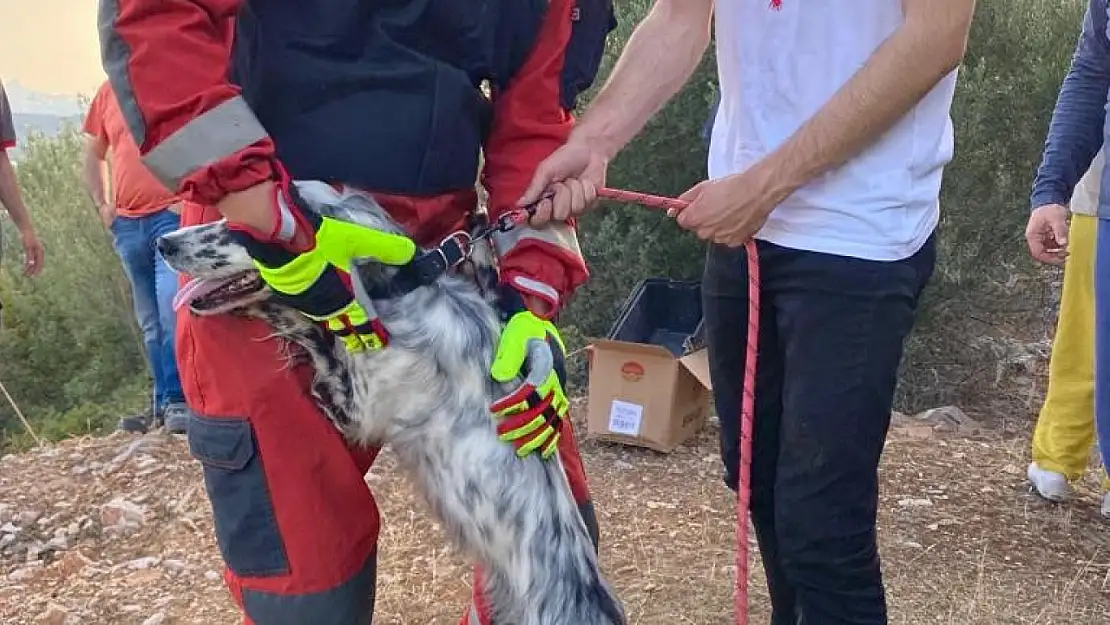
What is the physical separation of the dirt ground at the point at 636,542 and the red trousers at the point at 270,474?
60.3 inches

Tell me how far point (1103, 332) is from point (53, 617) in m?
3.31

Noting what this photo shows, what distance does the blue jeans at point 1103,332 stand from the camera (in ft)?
9.48

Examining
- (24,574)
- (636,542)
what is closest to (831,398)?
(636,542)

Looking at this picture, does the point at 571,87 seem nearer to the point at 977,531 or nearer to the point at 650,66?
the point at 650,66

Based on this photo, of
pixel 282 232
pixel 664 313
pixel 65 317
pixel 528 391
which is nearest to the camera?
pixel 282 232

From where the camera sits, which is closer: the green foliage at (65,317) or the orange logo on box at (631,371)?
the orange logo on box at (631,371)

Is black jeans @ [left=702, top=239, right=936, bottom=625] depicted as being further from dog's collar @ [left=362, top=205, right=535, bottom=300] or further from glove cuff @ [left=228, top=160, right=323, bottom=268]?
glove cuff @ [left=228, top=160, right=323, bottom=268]

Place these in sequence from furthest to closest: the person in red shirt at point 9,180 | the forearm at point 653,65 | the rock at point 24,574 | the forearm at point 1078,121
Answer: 1. the person in red shirt at point 9,180
2. the rock at point 24,574
3. the forearm at point 1078,121
4. the forearm at point 653,65

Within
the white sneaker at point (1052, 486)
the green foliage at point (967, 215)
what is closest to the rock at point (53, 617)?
the green foliage at point (967, 215)

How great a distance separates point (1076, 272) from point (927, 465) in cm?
118

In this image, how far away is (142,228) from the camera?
5855 mm

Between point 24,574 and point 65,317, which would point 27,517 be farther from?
point 65,317

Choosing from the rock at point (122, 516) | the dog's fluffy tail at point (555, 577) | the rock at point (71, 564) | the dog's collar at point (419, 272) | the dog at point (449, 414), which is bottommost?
the rock at point (71, 564)

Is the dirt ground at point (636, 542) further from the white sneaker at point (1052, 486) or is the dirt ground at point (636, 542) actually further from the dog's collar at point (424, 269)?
the dog's collar at point (424, 269)
